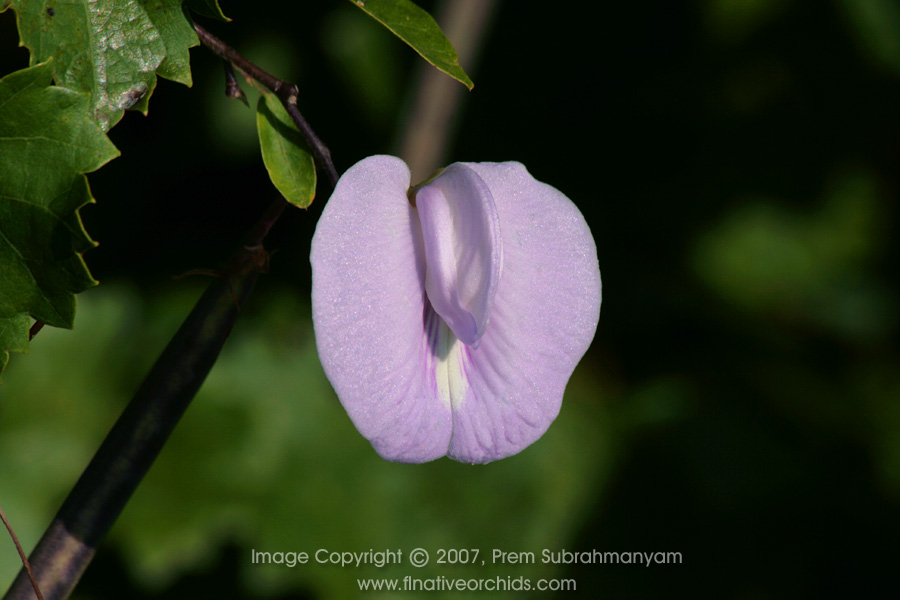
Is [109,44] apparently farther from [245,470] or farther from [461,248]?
[245,470]

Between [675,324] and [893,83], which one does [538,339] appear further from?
[893,83]

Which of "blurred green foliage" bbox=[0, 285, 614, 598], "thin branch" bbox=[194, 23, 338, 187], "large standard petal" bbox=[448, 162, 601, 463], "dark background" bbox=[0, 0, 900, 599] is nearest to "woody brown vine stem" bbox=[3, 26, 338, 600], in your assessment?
"thin branch" bbox=[194, 23, 338, 187]

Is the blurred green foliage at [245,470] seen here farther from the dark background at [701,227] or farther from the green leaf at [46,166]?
the green leaf at [46,166]

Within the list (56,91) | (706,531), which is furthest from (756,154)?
(56,91)

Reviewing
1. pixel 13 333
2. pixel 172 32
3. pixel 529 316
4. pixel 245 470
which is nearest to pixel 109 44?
pixel 172 32

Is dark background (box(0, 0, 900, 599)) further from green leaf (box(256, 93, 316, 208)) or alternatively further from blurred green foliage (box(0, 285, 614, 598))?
green leaf (box(256, 93, 316, 208))

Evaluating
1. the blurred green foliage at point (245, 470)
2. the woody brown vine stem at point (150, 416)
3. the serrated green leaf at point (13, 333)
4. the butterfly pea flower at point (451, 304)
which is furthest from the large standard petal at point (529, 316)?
the blurred green foliage at point (245, 470)
